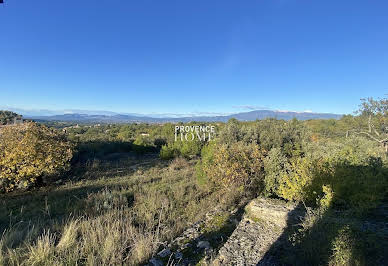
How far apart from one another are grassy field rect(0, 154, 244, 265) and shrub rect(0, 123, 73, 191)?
602 millimetres

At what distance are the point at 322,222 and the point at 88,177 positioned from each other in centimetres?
940

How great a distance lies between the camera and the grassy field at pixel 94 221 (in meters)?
2.58

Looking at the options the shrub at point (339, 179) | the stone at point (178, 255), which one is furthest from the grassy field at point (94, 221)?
the shrub at point (339, 179)

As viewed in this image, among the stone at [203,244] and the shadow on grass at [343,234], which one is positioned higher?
the shadow on grass at [343,234]

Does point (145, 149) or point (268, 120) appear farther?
point (145, 149)

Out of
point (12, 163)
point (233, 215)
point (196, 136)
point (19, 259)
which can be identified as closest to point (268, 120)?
point (196, 136)

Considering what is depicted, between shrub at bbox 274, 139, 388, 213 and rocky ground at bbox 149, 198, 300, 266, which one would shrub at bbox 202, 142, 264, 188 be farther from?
rocky ground at bbox 149, 198, 300, 266

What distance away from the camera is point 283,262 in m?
2.40

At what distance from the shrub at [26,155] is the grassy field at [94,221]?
0.60 metres

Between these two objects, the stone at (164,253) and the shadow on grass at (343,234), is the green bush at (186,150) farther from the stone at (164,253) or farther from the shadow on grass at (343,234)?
the stone at (164,253)

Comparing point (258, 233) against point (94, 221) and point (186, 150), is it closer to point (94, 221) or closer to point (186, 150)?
point (94, 221)

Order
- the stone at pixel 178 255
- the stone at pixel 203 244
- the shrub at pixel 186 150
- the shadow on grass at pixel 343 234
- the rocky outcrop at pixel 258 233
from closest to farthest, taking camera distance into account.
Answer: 1. the shadow on grass at pixel 343 234
2. the rocky outcrop at pixel 258 233
3. the stone at pixel 178 255
4. the stone at pixel 203 244
5. the shrub at pixel 186 150

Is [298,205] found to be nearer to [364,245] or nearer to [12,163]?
[364,245]

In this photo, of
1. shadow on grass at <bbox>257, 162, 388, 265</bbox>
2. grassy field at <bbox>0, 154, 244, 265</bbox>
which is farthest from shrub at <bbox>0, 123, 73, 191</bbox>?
shadow on grass at <bbox>257, 162, 388, 265</bbox>
